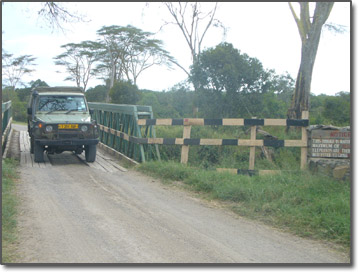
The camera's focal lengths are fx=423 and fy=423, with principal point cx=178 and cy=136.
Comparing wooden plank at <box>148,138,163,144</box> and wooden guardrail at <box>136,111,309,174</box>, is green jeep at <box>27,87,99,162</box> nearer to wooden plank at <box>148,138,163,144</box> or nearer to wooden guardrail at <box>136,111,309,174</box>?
wooden plank at <box>148,138,163,144</box>

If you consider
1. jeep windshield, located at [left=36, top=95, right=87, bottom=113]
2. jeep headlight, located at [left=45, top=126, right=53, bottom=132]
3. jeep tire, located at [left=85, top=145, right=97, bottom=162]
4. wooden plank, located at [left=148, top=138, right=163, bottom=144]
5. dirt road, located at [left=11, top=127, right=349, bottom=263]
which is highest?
jeep windshield, located at [left=36, top=95, right=87, bottom=113]

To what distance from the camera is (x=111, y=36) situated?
82.7 ft

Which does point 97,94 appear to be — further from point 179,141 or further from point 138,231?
point 138,231

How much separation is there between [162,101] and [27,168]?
17.8 metres

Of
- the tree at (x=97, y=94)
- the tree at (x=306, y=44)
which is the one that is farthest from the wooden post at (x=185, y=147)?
A: the tree at (x=97, y=94)

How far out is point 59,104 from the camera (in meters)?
12.3

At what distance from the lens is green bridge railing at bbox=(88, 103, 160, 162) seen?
11.4 meters

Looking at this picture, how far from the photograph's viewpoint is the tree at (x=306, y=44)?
14.6 m

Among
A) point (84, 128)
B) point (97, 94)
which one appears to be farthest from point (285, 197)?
point (97, 94)

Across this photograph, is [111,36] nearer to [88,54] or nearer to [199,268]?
[88,54]

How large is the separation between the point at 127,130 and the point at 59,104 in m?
2.10

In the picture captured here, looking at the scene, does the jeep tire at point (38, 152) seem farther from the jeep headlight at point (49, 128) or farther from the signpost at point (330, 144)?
the signpost at point (330, 144)

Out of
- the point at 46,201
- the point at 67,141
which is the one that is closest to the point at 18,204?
the point at 46,201

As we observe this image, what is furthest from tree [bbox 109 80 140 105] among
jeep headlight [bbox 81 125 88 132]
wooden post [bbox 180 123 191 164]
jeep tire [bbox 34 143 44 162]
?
wooden post [bbox 180 123 191 164]
